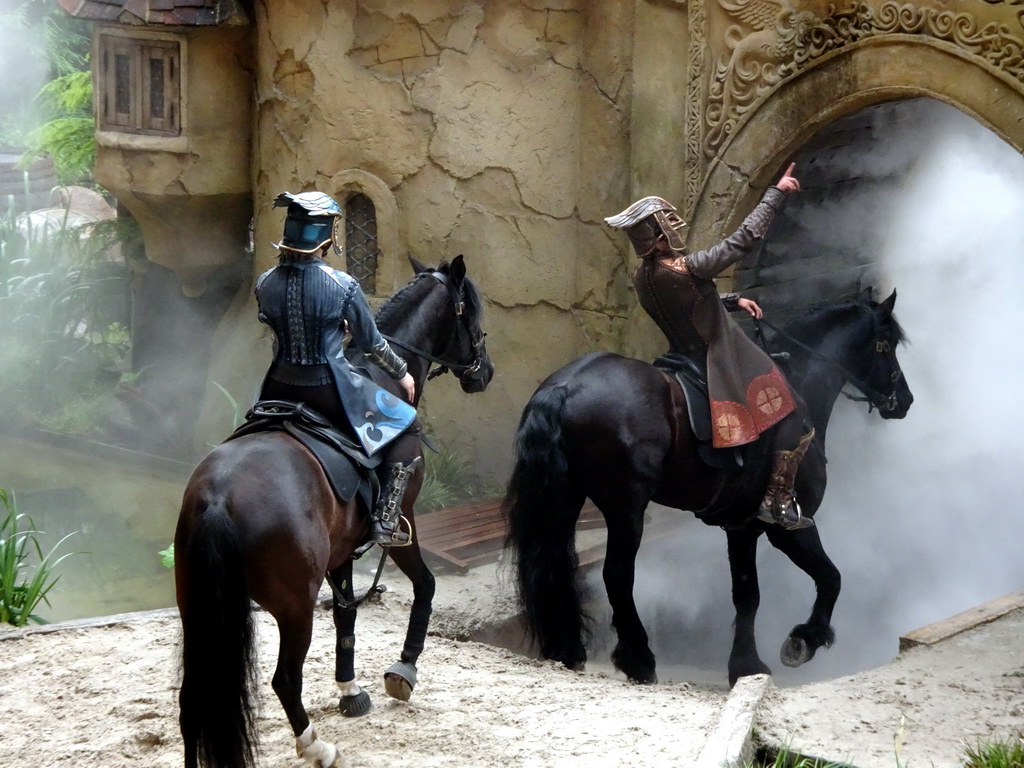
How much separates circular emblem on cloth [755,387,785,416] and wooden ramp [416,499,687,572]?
1.97 m

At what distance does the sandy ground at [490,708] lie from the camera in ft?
15.1

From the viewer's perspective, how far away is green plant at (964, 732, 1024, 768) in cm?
409

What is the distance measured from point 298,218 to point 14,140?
1885 centimetres

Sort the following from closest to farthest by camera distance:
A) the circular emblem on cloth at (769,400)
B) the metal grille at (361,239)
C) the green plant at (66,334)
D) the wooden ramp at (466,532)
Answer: the circular emblem on cloth at (769,400), the wooden ramp at (466,532), the metal grille at (361,239), the green plant at (66,334)

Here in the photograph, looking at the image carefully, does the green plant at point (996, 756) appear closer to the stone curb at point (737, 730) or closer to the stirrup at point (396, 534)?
the stone curb at point (737, 730)

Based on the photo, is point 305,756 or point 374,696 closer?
point 305,756

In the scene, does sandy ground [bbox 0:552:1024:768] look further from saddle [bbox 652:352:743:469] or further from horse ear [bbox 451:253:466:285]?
horse ear [bbox 451:253:466:285]

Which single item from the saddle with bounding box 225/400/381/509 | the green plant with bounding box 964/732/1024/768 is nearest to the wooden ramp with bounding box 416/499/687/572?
the saddle with bounding box 225/400/381/509

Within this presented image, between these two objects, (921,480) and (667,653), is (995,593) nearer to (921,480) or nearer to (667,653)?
(921,480)

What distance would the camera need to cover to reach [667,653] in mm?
7703

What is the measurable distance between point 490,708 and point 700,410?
72.6 inches

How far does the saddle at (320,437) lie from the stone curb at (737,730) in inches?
64.3

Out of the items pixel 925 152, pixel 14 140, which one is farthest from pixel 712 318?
pixel 14 140

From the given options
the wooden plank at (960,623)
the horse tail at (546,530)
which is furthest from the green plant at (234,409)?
the wooden plank at (960,623)
